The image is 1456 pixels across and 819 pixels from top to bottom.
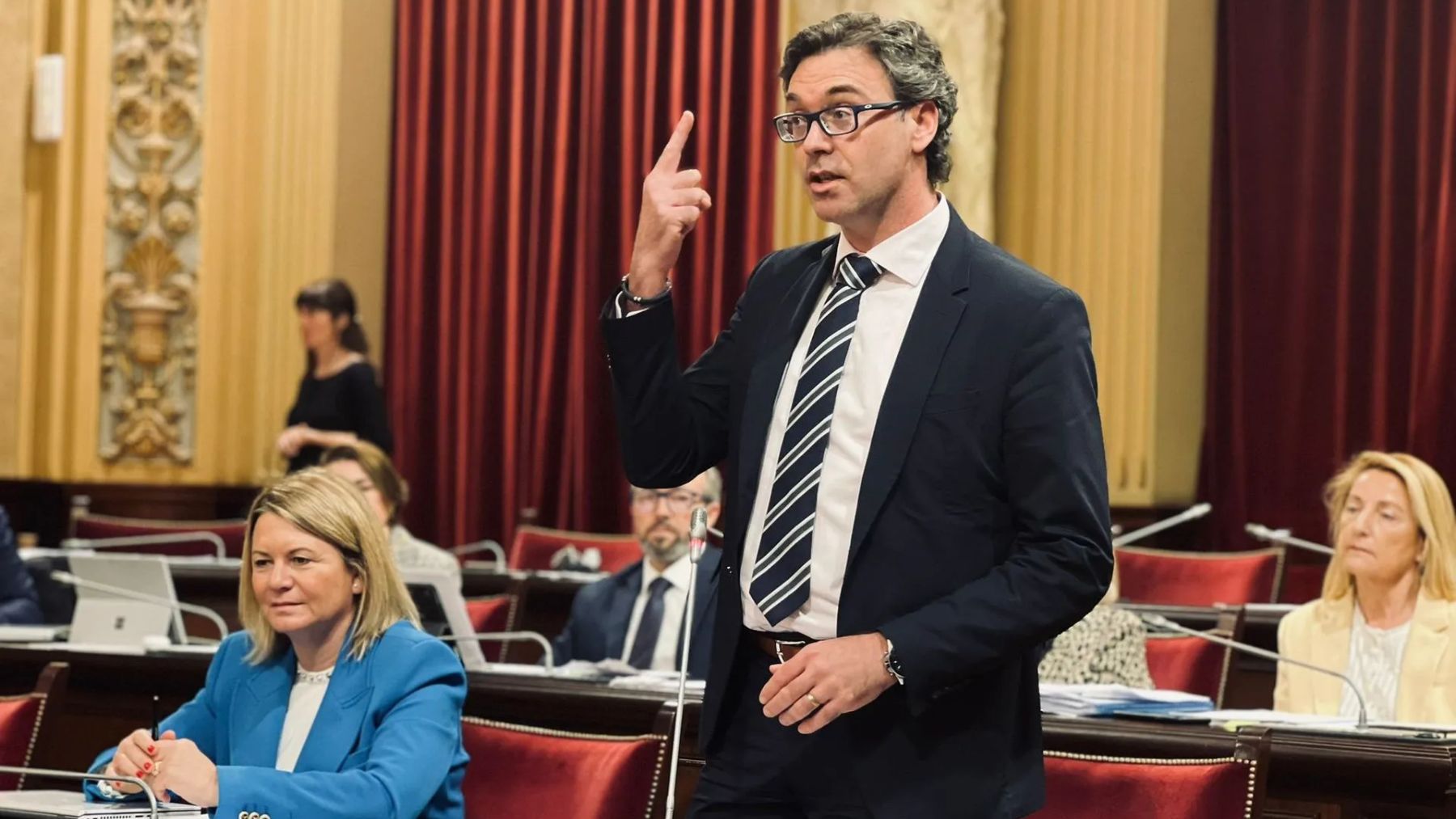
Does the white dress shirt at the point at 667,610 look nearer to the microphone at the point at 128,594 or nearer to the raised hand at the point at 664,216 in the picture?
the microphone at the point at 128,594

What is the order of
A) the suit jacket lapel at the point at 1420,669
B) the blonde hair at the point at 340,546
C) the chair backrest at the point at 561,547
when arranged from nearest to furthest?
the blonde hair at the point at 340,546, the suit jacket lapel at the point at 1420,669, the chair backrest at the point at 561,547

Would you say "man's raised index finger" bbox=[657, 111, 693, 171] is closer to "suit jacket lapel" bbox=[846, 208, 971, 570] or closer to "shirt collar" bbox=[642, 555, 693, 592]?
"suit jacket lapel" bbox=[846, 208, 971, 570]

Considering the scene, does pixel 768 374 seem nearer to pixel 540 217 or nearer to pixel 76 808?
pixel 76 808

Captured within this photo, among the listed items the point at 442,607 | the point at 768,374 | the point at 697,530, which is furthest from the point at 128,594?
the point at 768,374

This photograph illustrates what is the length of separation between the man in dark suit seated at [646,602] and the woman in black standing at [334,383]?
215 cm

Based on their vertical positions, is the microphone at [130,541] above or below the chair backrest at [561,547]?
below

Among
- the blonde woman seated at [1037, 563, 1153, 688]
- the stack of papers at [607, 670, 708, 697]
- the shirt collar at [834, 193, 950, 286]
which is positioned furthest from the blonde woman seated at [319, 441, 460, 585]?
the shirt collar at [834, 193, 950, 286]

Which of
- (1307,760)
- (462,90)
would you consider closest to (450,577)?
(1307,760)

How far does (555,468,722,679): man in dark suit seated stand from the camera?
500 centimetres

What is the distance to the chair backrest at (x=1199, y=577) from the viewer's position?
5586mm

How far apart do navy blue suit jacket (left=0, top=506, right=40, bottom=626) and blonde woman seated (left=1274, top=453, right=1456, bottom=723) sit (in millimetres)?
3205

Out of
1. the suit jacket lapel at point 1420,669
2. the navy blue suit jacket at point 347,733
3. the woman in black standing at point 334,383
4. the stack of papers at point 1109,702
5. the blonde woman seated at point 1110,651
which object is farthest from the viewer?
the woman in black standing at point 334,383

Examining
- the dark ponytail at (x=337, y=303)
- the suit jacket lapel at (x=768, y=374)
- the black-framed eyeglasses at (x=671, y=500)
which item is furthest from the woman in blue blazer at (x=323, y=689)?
the dark ponytail at (x=337, y=303)

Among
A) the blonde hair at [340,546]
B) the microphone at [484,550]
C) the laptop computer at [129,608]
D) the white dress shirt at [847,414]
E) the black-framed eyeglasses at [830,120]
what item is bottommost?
the microphone at [484,550]
